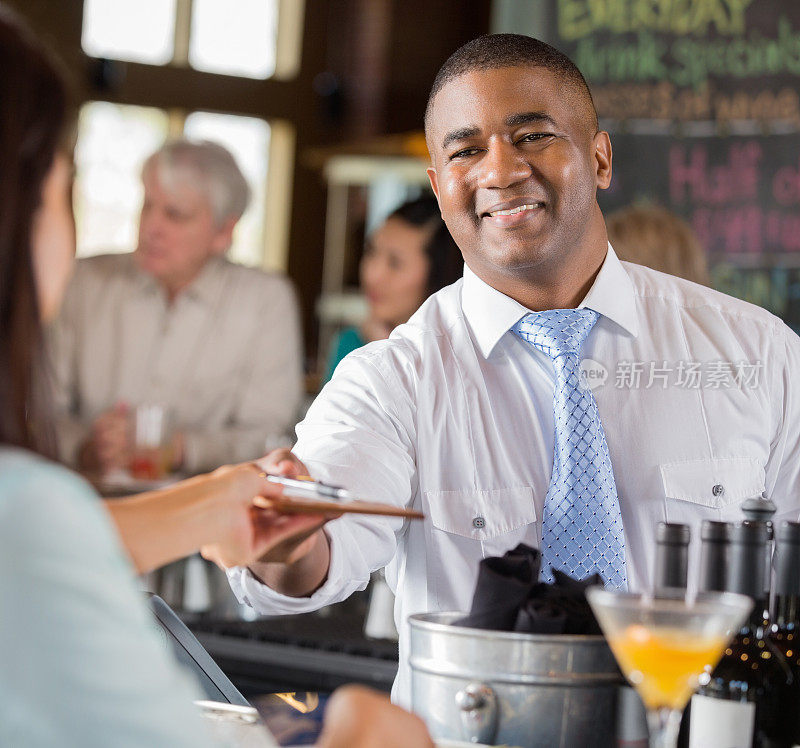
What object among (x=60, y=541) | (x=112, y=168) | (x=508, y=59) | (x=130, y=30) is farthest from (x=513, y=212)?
(x=130, y=30)

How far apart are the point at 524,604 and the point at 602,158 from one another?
3.56 feet

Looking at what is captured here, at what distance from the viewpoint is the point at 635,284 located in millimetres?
1963

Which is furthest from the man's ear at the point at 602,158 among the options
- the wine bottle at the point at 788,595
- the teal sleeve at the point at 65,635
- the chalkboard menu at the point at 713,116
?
the chalkboard menu at the point at 713,116

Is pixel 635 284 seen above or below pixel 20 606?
above

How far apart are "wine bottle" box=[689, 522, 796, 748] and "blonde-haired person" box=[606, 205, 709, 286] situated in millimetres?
2286

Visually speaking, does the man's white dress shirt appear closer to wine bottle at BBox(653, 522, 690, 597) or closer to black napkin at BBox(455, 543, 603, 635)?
black napkin at BBox(455, 543, 603, 635)

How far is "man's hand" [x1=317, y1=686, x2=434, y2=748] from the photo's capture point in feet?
2.81

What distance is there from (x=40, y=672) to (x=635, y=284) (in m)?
1.45

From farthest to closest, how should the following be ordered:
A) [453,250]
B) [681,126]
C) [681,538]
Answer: [681,126] → [453,250] → [681,538]

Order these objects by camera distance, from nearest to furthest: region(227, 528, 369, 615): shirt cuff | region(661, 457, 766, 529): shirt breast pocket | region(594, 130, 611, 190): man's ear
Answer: region(227, 528, 369, 615): shirt cuff, region(661, 457, 766, 529): shirt breast pocket, region(594, 130, 611, 190): man's ear

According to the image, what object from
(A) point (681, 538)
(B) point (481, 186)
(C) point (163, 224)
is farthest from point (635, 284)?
(C) point (163, 224)

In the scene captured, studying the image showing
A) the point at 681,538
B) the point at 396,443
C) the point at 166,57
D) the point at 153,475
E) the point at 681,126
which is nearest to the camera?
the point at 681,538

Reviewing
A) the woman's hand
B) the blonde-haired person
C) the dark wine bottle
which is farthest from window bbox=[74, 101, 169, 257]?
the dark wine bottle

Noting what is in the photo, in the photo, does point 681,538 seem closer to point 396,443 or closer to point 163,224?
point 396,443
